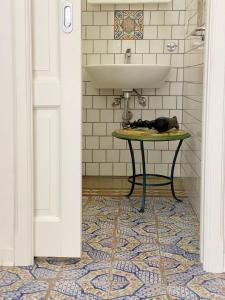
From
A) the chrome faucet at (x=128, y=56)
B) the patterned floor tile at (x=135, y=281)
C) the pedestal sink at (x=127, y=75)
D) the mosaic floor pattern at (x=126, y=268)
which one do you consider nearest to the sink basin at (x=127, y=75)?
the pedestal sink at (x=127, y=75)

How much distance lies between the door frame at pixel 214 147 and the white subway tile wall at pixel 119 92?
210 centimetres

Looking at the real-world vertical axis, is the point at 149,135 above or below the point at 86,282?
above

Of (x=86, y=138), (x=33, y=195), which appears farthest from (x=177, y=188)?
(x=33, y=195)

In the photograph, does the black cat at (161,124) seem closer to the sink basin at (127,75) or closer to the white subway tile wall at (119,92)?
the sink basin at (127,75)

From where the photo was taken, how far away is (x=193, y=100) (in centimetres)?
338

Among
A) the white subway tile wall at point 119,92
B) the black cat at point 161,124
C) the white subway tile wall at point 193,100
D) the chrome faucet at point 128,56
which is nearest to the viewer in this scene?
the white subway tile wall at point 193,100

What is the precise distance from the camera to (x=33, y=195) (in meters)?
2.19

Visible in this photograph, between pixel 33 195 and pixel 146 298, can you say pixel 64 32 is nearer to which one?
pixel 33 195

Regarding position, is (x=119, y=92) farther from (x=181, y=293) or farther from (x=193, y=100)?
(x=181, y=293)

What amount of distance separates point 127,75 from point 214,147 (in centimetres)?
152

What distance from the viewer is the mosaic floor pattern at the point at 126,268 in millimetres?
1918

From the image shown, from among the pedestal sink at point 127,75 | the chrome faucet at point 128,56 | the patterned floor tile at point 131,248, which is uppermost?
the chrome faucet at point 128,56

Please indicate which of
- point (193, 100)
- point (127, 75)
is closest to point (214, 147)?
point (193, 100)

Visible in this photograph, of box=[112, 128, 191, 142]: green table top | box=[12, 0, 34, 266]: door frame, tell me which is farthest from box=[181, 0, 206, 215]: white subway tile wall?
box=[12, 0, 34, 266]: door frame
